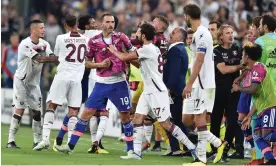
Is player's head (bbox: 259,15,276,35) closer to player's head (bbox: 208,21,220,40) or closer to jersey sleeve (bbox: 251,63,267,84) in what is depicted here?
jersey sleeve (bbox: 251,63,267,84)

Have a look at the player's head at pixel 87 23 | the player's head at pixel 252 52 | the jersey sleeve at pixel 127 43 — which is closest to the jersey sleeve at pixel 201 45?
the player's head at pixel 252 52

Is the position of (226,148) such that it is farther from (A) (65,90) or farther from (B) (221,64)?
(A) (65,90)

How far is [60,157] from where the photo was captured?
16.2 meters

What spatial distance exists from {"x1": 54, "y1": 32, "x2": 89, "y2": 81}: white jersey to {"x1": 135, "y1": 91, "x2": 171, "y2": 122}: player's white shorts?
5.93 ft

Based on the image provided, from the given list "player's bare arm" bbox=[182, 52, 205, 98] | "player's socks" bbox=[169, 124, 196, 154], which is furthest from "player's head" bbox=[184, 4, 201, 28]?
"player's socks" bbox=[169, 124, 196, 154]

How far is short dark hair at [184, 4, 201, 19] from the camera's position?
15227mm

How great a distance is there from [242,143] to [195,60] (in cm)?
336

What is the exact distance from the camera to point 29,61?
58.8 ft

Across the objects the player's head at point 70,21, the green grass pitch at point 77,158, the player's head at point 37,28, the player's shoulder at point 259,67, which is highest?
the player's head at point 70,21

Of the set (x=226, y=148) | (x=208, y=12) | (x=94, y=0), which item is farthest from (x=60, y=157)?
(x=94, y=0)

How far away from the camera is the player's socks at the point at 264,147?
1461cm

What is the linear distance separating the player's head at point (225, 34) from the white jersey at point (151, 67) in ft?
4.81

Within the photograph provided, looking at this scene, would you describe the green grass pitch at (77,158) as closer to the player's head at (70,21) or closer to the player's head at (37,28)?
the player's head at (37,28)

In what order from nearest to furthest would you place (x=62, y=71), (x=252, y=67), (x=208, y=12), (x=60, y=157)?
(x=252, y=67) < (x=60, y=157) < (x=62, y=71) < (x=208, y=12)
